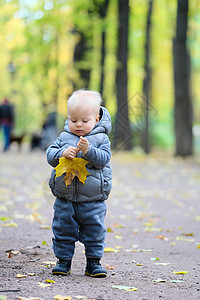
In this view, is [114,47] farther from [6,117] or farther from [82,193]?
[82,193]

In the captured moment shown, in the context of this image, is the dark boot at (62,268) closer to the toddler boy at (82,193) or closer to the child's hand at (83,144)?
the toddler boy at (82,193)

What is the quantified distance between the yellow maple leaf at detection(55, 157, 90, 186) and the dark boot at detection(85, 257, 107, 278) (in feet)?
2.26

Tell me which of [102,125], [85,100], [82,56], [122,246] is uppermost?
[82,56]

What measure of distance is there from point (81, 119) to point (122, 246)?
216 cm

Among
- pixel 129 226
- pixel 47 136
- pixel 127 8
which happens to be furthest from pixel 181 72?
pixel 129 226

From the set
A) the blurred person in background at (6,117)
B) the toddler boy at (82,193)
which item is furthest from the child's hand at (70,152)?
the blurred person in background at (6,117)

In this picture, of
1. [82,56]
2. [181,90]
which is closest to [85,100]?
[181,90]

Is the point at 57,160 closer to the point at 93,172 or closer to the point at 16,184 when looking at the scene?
the point at 93,172

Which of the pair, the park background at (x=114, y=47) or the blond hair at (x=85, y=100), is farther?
the park background at (x=114, y=47)

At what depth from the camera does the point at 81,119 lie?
13.4 feet

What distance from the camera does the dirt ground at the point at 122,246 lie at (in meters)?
3.69

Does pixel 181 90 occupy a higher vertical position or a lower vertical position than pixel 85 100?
higher

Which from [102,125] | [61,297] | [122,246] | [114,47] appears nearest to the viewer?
[61,297]

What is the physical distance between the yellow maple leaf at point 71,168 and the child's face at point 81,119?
0.25 meters
